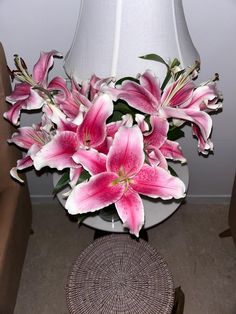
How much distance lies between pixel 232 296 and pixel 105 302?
75 centimetres

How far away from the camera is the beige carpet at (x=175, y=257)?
1.86 meters

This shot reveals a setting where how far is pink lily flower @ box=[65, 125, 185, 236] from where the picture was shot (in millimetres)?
899

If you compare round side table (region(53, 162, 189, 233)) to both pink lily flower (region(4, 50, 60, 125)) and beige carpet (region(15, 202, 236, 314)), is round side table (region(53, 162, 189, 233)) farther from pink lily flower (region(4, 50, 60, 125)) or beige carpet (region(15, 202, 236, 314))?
beige carpet (region(15, 202, 236, 314))

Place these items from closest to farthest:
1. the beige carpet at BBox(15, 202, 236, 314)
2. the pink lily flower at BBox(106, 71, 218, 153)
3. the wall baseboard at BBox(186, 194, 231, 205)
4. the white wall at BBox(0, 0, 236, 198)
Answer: the pink lily flower at BBox(106, 71, 218, 153), the white wall at BBox(0, 0, 236, 198), the beige carpet at BBox(15, 202, 236, 314), the wall baseboard at BBox(186, 194, 231, 205)

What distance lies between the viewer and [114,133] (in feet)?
3.42

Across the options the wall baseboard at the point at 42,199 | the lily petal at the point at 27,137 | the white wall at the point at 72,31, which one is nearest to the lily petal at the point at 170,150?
the lily petal at the point at 27,137

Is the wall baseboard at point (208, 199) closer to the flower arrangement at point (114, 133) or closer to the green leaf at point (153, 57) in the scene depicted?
the flower arrangement at point (114, 133)

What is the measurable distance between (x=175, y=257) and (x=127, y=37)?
1.24 metres

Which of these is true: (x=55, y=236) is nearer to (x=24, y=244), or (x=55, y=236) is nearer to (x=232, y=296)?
(x=24, y=244)

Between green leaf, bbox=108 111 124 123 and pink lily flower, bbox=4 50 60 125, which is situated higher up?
pink lily flower, bbox=4 50 60 125

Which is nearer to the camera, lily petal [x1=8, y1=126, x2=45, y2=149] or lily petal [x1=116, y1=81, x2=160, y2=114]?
lily petal [x1=116, y1=81, x2=160, y2=114]

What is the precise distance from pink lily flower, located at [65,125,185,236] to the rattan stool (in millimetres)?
559

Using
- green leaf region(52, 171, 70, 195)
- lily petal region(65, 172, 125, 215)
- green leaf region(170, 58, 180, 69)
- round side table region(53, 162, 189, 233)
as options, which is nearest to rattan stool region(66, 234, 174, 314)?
round side table region(53, 162, 189, 233)

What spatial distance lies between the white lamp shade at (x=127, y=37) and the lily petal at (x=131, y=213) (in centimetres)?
36
